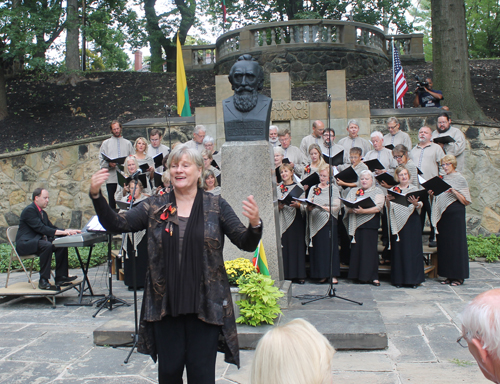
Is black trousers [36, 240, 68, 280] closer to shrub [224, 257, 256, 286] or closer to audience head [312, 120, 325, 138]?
shrub [224, 257, 256, 286]

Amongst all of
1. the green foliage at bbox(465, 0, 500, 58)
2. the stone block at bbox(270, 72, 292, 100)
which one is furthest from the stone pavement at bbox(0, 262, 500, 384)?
the green foliage at bbox(465, 0, 500, 58)

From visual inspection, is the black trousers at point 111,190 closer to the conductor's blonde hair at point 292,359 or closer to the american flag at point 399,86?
the american flag at point 399,86

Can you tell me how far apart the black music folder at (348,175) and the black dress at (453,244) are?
147cm

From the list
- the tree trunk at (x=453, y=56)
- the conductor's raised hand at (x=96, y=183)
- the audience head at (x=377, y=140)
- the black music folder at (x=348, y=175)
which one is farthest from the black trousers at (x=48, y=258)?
the tree trunk at (x=453, y=56)

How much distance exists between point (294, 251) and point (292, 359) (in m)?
6.33

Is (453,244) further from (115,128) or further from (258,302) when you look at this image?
(115,128)

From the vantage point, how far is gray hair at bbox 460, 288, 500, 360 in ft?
5.63

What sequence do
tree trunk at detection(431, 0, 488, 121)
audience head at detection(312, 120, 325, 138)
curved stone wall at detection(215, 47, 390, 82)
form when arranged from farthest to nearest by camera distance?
curved stone wall at detection(215, 47, 390, 82)
tree trunk at detection(431, 0, 488, 121)
audience head at detection(312, 120, 325, 138)

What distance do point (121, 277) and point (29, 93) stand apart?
38.8 feet

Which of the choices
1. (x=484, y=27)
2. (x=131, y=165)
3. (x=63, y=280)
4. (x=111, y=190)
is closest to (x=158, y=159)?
(x=131, y=165)

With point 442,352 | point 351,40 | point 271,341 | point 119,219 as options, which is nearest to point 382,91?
point 351,40

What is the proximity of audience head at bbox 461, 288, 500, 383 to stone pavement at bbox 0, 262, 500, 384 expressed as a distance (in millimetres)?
2628

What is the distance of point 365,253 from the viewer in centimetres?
777

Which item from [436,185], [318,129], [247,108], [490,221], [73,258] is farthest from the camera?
[490,221]
